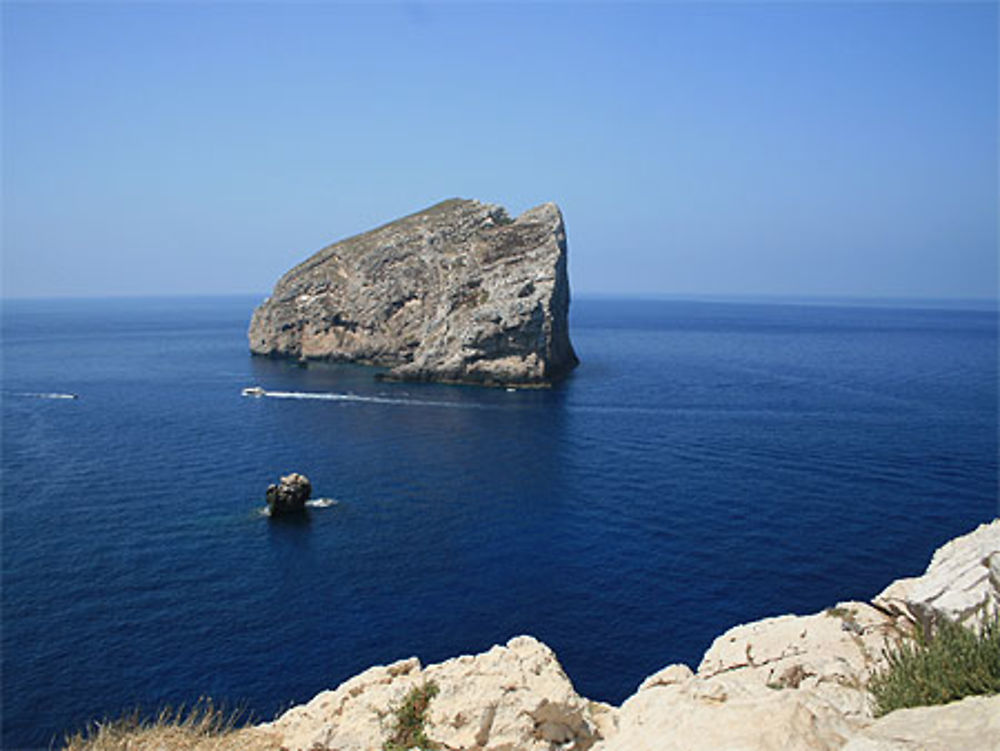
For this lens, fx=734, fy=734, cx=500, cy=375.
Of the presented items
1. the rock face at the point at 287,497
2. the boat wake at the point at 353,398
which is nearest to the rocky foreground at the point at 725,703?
the rock face at the point at 287,497

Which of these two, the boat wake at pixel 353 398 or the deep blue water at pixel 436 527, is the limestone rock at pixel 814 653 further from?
the boat wake at pixel 353 398

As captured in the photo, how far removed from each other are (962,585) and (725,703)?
786 centimetres

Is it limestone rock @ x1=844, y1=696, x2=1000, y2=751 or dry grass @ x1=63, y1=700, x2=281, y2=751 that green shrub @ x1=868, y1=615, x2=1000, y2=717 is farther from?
dry grass @ x1=63, y1=700, x2=281, y2=751

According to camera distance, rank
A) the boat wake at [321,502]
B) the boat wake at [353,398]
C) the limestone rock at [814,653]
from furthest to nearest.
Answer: the boat wake at [353,398]
the boat wake at [321,502]
the limestone rock at [814,653]

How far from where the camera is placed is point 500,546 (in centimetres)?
5269

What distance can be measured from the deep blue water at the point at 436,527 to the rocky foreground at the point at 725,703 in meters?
15.3

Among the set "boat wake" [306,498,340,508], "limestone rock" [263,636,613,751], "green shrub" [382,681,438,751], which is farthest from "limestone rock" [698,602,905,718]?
"boat wake" [306,498,340,508]

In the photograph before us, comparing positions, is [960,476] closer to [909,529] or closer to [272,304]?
[909,529]

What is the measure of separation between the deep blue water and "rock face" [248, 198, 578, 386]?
1321 centimetres

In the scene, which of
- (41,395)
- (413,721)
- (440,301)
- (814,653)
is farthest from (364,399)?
(413,721)

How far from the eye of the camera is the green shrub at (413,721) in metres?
16.8

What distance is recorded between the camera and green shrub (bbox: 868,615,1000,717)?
46.5 feet

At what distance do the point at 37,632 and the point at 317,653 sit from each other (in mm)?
16134

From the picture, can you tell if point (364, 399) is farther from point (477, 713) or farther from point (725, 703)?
point (725, 703)
